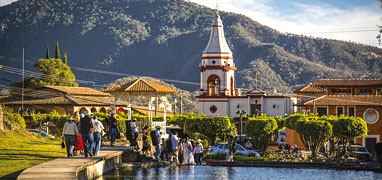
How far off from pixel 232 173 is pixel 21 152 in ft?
30.6

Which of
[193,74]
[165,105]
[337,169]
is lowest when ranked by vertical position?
[337,169]

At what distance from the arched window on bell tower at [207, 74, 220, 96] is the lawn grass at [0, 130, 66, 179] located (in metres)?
47.6

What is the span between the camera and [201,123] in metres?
47.6

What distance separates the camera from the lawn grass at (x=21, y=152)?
64.6 feet

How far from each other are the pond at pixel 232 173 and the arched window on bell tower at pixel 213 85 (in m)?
47.5

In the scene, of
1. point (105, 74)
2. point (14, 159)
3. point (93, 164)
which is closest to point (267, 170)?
point (93, 164)

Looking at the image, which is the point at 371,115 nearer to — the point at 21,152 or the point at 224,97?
the point at 224,97

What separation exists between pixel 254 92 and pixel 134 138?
1906 inches

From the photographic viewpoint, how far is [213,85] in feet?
255

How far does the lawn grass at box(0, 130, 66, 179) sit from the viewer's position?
1968 centimetres

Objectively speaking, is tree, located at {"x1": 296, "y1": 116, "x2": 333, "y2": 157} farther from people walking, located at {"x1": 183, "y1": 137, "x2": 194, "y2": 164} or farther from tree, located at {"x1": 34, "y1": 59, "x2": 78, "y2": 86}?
tree, located at {"x1": 34, "y1": 59, "x2": 78, "y2": 86}

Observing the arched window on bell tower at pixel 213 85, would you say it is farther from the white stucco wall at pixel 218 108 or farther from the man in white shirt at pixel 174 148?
the man in white shirt at pixel 174 148

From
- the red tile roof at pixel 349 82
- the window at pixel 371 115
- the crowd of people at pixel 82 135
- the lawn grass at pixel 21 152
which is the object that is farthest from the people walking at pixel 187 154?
the red tile roof at pixel 349 82

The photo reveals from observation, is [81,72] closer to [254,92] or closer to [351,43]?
[351,43]
